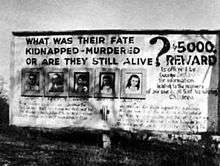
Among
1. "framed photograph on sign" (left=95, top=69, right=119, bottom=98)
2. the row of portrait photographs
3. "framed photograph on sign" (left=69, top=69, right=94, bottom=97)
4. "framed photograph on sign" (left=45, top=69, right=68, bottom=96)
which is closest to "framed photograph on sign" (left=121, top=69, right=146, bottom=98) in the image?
the row of portrait photographs

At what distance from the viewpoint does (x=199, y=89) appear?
28.9 ft

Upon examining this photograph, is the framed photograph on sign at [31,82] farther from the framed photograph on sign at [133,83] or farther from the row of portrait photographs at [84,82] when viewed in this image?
the framed photograph on sign at [133,83]

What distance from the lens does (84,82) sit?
9.39 m

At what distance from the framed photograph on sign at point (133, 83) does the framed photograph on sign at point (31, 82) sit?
7.06 ft

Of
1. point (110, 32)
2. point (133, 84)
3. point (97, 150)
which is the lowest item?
point (97, 150)

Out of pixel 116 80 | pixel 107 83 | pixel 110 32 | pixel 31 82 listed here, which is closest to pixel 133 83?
pixel 116 80

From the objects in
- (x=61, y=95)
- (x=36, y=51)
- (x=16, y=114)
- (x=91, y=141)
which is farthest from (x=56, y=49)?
(x=91, y=141)

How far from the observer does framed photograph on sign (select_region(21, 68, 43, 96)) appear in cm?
971

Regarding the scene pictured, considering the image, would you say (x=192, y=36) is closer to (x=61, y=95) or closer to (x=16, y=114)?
(x=61, y=95)

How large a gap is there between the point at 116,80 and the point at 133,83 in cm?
42

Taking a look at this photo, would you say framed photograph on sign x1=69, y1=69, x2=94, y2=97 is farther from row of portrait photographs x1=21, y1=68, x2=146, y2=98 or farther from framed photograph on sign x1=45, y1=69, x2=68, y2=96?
framed photograph on sign x1=45, y1=69, x2=68, y2=96

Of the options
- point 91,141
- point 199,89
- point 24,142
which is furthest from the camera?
point 91,141

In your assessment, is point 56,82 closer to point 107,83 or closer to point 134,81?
point 107,83

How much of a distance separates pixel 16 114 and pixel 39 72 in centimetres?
126
